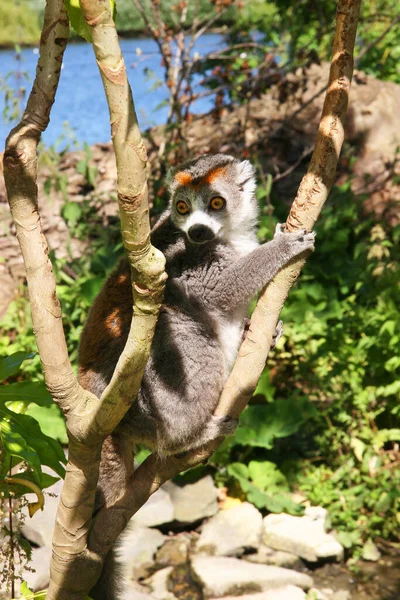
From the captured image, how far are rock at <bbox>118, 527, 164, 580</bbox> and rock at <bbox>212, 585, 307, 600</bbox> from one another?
0.64m

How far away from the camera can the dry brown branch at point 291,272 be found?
2.60 m

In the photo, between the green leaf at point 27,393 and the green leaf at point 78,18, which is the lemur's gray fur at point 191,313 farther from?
the green leaf at point 78,18

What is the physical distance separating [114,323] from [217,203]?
2.97 feet

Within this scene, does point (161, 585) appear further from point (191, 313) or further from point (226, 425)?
point (191, 313)

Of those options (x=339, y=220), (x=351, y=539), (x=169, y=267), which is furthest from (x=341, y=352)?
(x=169, y=267)

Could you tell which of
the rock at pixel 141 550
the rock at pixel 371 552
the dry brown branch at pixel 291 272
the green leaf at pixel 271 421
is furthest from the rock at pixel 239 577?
the dry brown branch at pixel 291 272

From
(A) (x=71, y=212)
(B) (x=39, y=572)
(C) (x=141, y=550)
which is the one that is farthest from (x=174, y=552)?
(A) (x=71, y=212)

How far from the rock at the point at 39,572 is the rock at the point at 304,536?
4.88ft

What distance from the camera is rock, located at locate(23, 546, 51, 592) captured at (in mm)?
4028

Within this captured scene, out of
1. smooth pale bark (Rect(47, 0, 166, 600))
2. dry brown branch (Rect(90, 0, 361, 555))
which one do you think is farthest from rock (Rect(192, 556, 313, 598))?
smooth pale bark (Rect(47, 0, 166, 600))

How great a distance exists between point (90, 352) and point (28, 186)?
1.30m

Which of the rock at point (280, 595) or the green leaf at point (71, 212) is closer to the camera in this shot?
the rock at point (280, 595)

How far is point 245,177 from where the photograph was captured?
379 cm

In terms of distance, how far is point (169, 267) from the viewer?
3453 millimetres
